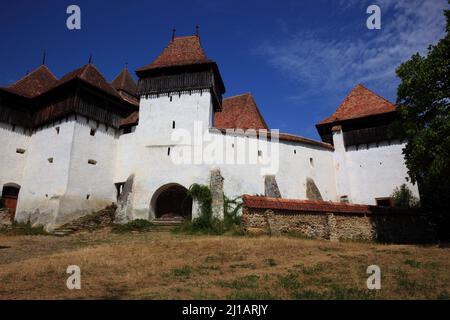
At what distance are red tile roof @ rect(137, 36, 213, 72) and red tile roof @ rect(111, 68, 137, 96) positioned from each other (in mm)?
5169

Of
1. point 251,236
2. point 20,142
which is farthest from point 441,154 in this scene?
point 20,142

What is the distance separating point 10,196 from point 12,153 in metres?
2.41

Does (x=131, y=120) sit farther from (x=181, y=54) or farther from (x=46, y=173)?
(x=46, y=173)

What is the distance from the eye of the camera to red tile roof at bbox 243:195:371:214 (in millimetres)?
13133

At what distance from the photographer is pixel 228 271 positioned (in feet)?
26.5

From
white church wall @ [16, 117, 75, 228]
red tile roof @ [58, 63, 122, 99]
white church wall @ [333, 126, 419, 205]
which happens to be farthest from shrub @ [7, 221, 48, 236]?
white church wall @ [333, 126, 419, 205]

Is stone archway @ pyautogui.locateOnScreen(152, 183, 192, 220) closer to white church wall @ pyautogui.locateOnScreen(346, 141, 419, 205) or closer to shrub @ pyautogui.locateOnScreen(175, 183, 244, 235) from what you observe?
shrub @ pyautogui.locateOnScreen(175, 183, 244, 235)

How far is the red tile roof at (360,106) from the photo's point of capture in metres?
20.2

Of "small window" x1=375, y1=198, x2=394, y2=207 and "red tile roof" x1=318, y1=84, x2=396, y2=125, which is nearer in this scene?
"small window" x1=375, y1=198, x2=394, y2=207

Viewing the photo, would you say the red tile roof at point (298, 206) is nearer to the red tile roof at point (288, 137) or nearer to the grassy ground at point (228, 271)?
the grassy ground at point (228, 271)

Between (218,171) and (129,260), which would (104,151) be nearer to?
(218,171)

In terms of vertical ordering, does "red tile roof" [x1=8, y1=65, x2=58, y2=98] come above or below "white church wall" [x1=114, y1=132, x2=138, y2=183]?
above

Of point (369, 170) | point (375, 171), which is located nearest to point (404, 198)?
A: point (375, 171)

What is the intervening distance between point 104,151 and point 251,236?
36.0 feet
